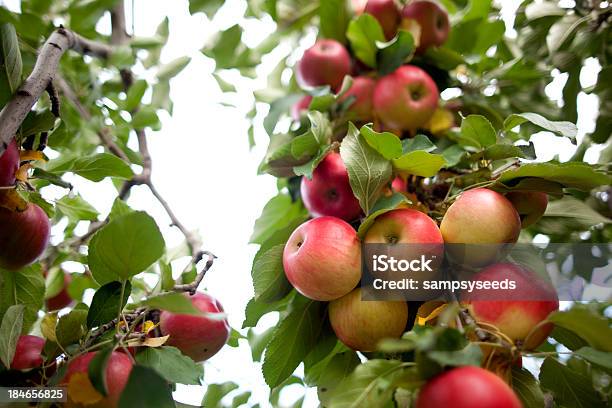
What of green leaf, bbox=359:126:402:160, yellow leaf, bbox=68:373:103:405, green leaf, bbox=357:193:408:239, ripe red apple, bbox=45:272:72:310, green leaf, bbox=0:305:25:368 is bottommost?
ripe red apple, bbox=45:272:72:310

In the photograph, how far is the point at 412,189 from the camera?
2.81 ft

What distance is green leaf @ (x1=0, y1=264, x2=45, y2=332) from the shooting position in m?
0.79

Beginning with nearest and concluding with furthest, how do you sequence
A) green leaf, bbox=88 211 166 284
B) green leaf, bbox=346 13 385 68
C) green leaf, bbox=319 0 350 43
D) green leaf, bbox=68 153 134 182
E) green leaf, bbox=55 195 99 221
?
1. green leaf, bbox=88 211 166 284
2. green leaf, bbox=68 153 134 182
3. green leaf, bbox=55 195 99 221
4. green leaf, bbox=346 13 385 68
5. green leaf, bbox=319 0 350 43

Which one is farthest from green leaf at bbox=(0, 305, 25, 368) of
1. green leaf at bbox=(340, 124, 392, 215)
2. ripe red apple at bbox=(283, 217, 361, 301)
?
green leaf at bbox=(340, 124, 392, 215)

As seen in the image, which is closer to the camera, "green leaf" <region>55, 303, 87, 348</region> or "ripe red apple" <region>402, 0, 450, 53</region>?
"green leaf" <region>55, 303, 87, 348</region>

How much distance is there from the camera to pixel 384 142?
70 cm

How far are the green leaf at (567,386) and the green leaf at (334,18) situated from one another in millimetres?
732

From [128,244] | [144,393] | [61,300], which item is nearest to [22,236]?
[128,244]

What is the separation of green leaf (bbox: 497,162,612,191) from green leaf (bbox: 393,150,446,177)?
8 cm

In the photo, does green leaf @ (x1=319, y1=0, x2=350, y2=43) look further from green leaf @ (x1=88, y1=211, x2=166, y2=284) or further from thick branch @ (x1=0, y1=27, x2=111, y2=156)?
green leaf @ (x1=88, y1=211, x2=166, y2=284)

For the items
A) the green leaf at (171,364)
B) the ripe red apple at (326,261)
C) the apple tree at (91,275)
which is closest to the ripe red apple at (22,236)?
the apple tree at (91,275)

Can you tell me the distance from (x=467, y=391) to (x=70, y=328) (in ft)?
1.53

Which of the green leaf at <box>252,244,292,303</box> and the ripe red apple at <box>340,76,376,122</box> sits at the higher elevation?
the ripe red apple at <box>340,76,376,122</box>

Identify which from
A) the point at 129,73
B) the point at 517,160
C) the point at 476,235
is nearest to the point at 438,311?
the point at 476,235
